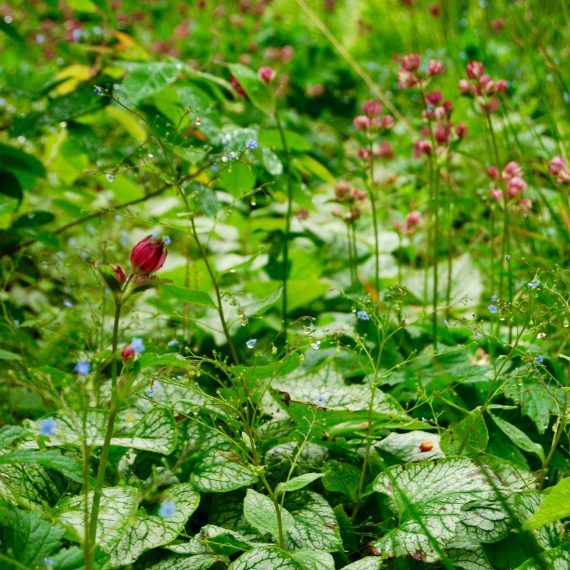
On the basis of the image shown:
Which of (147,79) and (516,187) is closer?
(147,79)

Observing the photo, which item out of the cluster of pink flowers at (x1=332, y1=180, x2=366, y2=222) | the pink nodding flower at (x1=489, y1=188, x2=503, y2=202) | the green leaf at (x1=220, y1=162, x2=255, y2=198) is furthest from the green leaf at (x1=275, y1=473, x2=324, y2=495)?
the pink nodding flower at (x1=489, y1=188, x2=503, y2=202)

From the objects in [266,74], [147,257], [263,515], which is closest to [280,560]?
[263,515]

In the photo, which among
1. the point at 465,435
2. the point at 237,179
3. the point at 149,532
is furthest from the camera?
the point at 237,179

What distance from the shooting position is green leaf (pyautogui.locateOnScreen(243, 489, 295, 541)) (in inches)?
36.3

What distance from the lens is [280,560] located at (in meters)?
0.89

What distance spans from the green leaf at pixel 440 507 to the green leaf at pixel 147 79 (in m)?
0.81

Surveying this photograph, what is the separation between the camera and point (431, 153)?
159cm

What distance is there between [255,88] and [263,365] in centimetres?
57

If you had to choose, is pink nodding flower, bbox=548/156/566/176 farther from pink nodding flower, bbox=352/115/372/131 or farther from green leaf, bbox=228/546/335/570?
green leaf, bbox=228/546/335/570

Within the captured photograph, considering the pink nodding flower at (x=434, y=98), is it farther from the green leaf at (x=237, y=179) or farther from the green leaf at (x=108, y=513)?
the green leaf at (x=108, y=513)

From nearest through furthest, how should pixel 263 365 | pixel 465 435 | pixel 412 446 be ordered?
pixel 465 435 → pixel 412 446 → pixel 263 365

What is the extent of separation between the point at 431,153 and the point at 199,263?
24.0 inches

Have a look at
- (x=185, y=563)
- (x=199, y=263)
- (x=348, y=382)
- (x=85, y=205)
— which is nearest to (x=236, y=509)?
(x=185, y=563)

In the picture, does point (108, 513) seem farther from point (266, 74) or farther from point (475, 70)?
point (475, 70)
